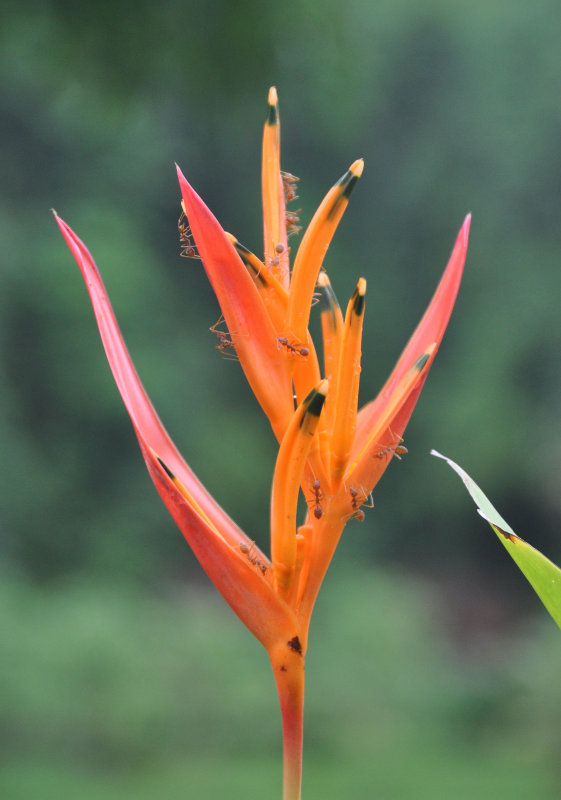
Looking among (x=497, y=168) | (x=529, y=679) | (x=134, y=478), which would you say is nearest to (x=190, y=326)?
(x=134, y=478)

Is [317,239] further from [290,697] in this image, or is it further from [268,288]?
[290,697]

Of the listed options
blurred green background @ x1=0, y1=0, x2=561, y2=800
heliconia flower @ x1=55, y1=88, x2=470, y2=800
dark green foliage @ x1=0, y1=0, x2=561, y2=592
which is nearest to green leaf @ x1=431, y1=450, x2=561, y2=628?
heliconia flower @ x1=55, y1=88, x2=470, y2=800

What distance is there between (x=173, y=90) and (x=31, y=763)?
117cm

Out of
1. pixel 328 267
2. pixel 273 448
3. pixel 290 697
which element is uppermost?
pixel 328 267

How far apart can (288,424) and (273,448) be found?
150 cm

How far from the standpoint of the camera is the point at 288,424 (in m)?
0.33

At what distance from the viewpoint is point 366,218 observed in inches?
74.1

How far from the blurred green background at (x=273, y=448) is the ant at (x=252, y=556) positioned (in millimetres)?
1022

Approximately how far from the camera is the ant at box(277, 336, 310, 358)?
0.32 meters

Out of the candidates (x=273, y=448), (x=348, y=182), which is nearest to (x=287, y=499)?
(x=348, y=182)

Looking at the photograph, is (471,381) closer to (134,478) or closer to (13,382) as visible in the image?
(134,478)

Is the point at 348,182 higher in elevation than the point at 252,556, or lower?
higher

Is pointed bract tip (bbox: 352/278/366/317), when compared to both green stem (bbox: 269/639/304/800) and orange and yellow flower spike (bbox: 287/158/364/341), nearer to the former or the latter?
orange and yellow flower spike (bbox: 287/158/364/341)

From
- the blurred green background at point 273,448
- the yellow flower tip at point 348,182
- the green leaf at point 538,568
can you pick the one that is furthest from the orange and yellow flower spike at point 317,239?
the blurred green background at point 273,448
